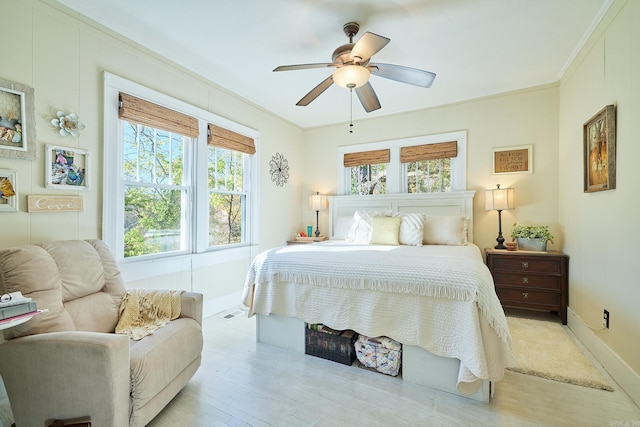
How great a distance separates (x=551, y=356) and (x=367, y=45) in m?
2.89

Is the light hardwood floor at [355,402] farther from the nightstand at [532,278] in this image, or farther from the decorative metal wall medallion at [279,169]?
the decorative metal wall medallion at [279,169]

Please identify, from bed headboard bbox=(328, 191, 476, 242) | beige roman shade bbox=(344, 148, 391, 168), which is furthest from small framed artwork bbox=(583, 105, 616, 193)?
beige roman shade bbox=(344, 148, 391, 168)

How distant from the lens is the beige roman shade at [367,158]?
4.44 m

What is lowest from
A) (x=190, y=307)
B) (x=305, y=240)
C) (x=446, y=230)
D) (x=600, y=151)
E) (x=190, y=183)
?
(x=190, y=307)

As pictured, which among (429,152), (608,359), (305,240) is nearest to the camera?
(608,359)

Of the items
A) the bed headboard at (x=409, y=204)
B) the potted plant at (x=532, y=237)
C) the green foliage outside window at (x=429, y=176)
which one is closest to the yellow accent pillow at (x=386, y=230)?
the bed headboard at (x=409, y=204)

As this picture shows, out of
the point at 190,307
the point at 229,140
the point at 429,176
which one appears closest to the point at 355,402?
the point at 190,307

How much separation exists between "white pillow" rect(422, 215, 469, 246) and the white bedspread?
1.24 metres

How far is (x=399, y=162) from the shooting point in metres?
4.36

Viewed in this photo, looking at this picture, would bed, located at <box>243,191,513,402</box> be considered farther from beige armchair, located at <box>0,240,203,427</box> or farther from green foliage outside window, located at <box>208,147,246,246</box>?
green foliage outside window, located at <box>208,147,246,246</box>

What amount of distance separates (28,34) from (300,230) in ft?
12.8

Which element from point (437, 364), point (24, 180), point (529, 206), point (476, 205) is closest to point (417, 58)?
point (476, 205)

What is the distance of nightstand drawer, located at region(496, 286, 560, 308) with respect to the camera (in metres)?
3.07

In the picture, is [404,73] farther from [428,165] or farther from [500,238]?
[500,238]
